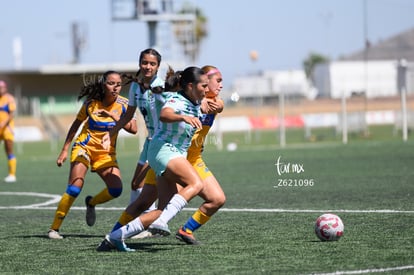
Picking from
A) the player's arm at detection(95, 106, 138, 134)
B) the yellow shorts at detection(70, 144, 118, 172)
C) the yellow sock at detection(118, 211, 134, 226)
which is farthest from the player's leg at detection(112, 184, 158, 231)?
the yellow shorts at detection(70, 144, 118, 172)

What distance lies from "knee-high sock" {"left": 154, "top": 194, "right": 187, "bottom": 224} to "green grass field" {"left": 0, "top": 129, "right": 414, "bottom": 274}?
15.6 inches

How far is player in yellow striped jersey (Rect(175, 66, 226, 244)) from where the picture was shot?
930 centimetres

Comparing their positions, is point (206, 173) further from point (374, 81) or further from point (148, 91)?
point (374, 81)

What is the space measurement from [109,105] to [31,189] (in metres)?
7.54

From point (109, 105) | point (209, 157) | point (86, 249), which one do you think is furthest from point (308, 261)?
point (209, 157)

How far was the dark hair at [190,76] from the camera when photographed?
8.90 meters

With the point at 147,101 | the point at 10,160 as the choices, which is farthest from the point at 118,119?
the point at 10,160

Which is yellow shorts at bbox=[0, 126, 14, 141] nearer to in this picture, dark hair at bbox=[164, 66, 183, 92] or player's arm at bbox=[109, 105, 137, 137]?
player's arm at bbox=[109, 105, 137, 137]

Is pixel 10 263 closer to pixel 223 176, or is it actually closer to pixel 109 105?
pixel 109 105

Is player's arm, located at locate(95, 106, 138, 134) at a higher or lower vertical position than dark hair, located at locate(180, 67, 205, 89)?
lower

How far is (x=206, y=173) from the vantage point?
374 inches

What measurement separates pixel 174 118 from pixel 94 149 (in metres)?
2.63

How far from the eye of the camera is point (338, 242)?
9.20m

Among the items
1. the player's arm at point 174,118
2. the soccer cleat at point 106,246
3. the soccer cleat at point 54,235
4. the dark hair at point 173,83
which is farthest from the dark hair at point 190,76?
the soccer cleat at point 54,235
